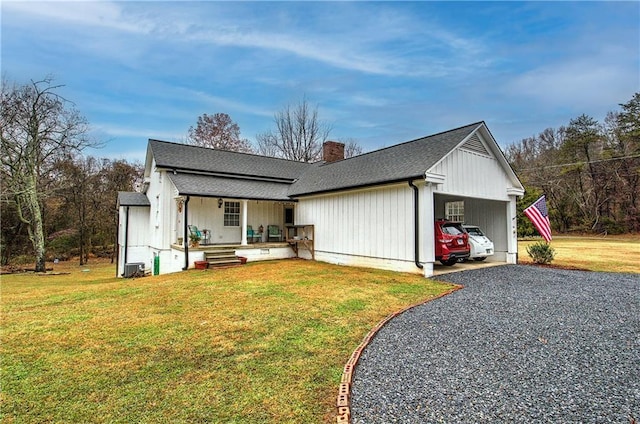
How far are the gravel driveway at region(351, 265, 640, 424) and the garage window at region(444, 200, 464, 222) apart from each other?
8248 mm

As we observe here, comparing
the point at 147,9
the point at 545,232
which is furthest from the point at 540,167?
the point at 147,9

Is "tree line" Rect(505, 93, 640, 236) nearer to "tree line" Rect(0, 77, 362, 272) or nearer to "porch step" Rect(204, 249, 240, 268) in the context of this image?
"tree line" Rect(0, 77, 362, 272)

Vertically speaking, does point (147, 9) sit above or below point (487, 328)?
above

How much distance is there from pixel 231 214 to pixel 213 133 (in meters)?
19.0

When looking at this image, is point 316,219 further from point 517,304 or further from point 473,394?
point 473,394

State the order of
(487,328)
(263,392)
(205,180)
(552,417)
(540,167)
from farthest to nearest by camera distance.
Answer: (540,167), (205,180), (487,328), (263,392), (552,417)

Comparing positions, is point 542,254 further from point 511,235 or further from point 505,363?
point 505,363

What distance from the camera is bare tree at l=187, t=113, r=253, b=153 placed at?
3070 cm

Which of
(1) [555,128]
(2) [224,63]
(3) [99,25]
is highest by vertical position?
(1) [555,128]

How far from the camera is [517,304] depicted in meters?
6.48

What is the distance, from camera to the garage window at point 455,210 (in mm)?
14984

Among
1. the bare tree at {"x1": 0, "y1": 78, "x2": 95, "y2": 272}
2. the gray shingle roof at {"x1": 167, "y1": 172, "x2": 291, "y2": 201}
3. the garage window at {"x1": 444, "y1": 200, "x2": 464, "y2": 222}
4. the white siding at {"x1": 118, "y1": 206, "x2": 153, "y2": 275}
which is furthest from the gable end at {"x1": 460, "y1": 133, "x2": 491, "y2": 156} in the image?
the bare tree at {"x1": 0, "y1": 78, "x2": 95, "y2": 272}

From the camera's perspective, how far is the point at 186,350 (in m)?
4.12

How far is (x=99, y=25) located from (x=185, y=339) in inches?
423
